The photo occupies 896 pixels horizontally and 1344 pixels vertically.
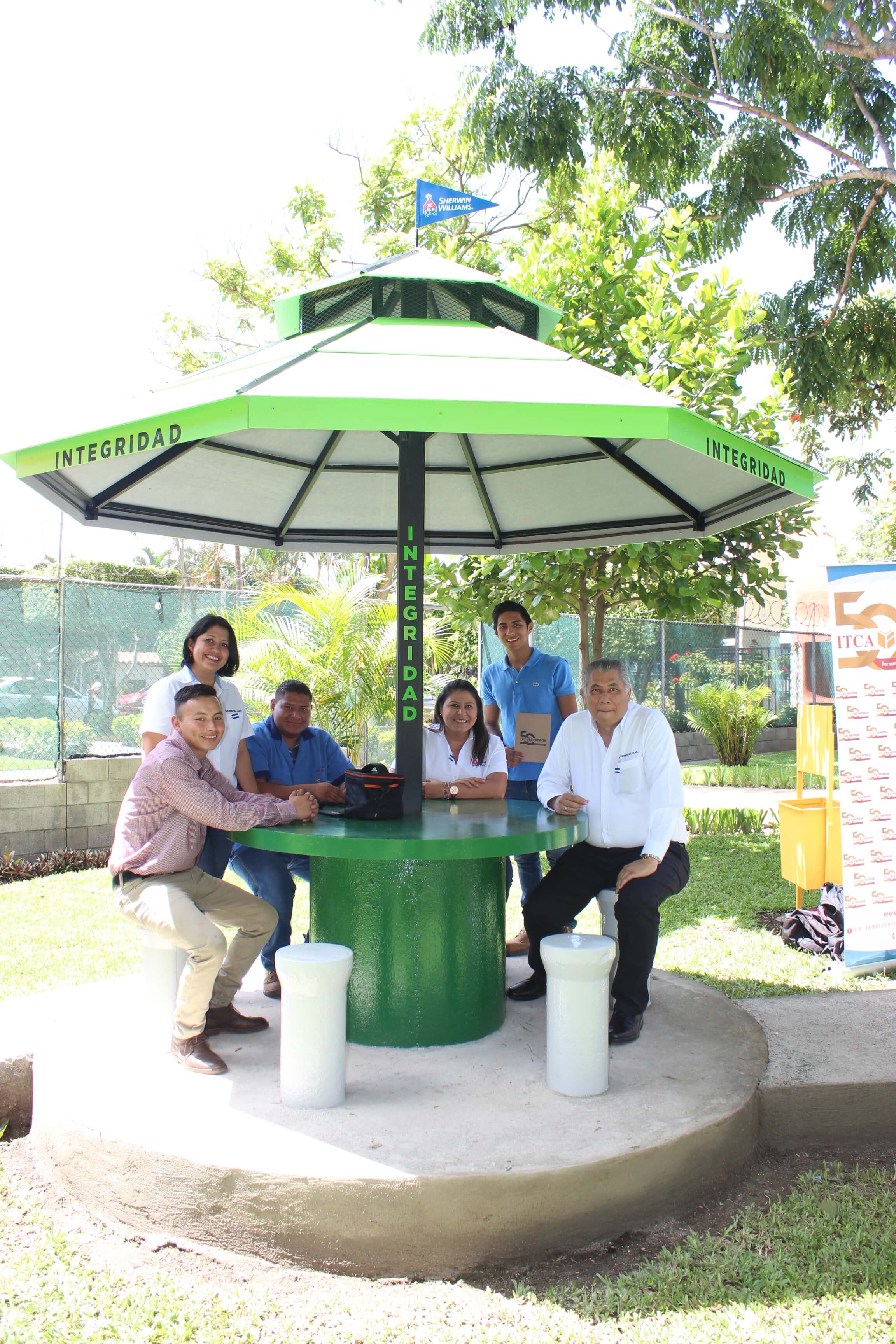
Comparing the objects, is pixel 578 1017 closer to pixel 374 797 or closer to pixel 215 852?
pixel 374 797

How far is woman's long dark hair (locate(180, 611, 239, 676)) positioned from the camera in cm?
438

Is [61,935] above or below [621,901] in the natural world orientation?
below

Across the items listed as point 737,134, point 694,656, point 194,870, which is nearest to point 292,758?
point 194,870

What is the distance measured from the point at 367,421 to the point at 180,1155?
231cm

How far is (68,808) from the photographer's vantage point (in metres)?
8.76

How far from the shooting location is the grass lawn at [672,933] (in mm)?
5496

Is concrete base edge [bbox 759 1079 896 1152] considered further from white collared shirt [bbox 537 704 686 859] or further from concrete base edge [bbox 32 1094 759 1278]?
white collared shirt [bbox 537 704 686 859]

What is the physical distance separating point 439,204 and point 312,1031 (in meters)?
3.66

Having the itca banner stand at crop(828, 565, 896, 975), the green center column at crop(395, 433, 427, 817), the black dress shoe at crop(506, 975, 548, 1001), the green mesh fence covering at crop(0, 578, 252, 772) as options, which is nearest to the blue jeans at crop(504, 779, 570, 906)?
the black dress shoe at crop(506, 975, 548, 1001)

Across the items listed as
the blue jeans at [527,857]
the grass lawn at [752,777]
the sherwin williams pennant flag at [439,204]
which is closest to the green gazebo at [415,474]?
the sherwin williams pennant flag at [439,204]

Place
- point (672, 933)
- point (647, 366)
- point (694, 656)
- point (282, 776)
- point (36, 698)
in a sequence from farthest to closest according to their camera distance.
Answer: point (694, 656) < point (36, 698) < point (647, 366) < point (672, 933) < point (282, 776)

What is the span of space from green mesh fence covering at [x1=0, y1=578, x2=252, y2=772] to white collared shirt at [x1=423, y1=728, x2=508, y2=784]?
16.7 feet

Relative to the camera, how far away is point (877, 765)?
5.30m

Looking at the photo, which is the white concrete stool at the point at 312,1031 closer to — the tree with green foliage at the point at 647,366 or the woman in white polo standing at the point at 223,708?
the woman in white polo standing at the point at 223,708
